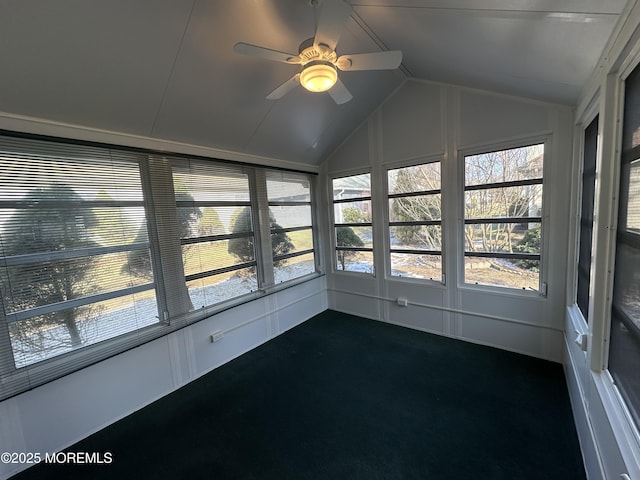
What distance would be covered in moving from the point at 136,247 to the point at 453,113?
11.5 ft

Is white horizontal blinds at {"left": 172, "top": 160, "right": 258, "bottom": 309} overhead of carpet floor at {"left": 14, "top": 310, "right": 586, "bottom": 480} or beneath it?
overhead

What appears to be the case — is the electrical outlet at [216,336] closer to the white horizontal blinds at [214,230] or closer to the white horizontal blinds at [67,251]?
the white horizontal blinds at [214,230]

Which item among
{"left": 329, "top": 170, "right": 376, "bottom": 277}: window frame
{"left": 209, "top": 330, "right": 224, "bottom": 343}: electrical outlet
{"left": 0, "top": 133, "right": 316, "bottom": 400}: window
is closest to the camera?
{"left": 0, "top": 133, "right": 316, "bottom": 400}: window

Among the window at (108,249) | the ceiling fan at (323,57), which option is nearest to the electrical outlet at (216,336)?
the window at (108,249)

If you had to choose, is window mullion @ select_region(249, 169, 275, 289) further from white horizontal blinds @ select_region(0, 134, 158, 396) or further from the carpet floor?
white horizontal blinds @ select_region(0, 134, 158, 396)

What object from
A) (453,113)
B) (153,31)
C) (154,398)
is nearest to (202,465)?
(154,398)

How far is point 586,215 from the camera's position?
2186 mm

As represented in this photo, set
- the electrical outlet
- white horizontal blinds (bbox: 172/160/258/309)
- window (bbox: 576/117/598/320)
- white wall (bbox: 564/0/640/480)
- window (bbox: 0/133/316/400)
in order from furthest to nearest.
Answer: the electrical outlet < white horizontal blinds (bbox: 172/160/258/309) < window (bbox: 576/117/598/320) < window (bbox: 0/133/316/400) < white wall (bbox: 564/0/640/480)

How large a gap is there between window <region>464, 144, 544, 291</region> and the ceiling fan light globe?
2123 mm

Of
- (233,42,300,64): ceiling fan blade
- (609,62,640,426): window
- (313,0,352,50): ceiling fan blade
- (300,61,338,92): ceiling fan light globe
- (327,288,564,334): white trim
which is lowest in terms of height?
(327,288,564,334): white trim

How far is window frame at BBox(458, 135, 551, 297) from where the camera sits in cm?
268

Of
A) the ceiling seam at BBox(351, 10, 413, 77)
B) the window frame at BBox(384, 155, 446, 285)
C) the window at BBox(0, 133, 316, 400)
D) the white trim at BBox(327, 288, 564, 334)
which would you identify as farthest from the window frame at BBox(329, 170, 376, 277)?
the ceiling seam at BBox(351, 10, 413, 77)

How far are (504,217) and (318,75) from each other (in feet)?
8.16

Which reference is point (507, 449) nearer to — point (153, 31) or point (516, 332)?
point (516, 332)
